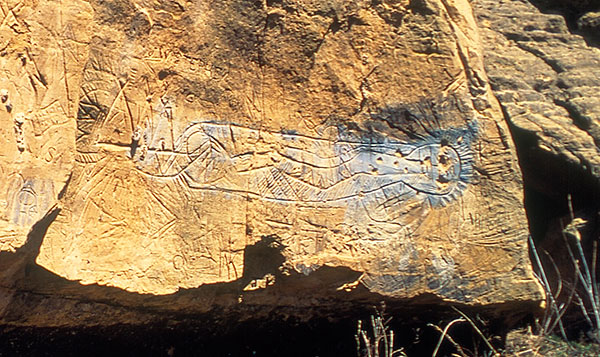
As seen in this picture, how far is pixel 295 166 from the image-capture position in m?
3.57

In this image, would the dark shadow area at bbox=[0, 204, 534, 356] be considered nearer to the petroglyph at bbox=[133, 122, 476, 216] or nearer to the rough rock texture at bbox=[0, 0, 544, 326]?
the rough rock texture at bbox=[0, 0, 544, 326]

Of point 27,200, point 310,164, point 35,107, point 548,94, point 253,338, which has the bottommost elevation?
point 253,338

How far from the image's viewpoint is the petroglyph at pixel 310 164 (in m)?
3.47

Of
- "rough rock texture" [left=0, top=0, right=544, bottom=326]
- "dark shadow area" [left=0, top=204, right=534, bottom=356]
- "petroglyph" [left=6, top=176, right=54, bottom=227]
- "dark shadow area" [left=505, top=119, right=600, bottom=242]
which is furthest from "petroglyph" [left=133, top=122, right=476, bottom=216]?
"dark shadow area" [left=505, top=119, right=600, bottom=242]

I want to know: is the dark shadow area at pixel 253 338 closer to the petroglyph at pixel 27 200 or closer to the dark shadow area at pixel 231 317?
the dark shadow area at pixel 231 317

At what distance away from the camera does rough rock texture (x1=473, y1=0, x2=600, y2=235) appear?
408cm

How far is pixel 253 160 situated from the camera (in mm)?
3533

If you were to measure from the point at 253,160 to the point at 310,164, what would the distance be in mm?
251

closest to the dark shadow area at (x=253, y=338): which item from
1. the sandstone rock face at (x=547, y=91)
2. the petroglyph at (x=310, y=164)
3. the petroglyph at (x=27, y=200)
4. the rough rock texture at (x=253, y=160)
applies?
the rough rock texture at (x=253, y=160)

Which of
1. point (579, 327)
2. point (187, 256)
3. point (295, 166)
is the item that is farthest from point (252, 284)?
point (579, 327)

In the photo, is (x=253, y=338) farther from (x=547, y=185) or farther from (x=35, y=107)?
(x=547, y=185)

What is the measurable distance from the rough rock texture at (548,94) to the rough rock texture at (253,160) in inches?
20.1

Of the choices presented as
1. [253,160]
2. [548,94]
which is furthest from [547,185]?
[253,160]

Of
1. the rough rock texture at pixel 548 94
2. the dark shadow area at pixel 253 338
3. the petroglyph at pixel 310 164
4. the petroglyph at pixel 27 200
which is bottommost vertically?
the dark shadow area at pixel 253 338
